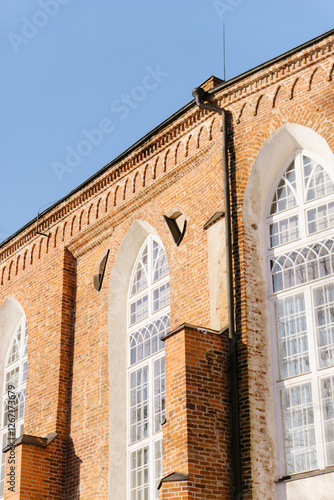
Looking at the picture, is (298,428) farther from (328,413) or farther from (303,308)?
(303,308)

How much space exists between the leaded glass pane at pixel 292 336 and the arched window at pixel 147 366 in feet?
9.42

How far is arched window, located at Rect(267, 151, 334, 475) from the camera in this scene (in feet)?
41.1

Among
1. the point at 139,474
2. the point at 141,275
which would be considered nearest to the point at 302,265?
the point at 141,275

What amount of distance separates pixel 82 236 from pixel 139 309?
2559 mm

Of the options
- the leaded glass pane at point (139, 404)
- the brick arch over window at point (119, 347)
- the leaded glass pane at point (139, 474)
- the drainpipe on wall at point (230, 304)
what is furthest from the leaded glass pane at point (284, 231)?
the leaded glass pane at point (139, 474)

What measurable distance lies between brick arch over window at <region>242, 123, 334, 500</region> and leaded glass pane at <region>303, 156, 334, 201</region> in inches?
4.4

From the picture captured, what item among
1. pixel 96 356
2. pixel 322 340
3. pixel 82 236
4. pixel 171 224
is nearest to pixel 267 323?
pixel 322 340

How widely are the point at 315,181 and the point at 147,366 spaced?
4.95m

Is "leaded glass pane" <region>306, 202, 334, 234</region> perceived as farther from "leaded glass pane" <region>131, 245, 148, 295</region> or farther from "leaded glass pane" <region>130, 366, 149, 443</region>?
"leaded glass pane" <region>130, 366, 149, 443</region>

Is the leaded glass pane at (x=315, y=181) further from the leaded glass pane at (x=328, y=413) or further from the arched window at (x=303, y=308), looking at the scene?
the leaded glass pane at (x=328, y=413)

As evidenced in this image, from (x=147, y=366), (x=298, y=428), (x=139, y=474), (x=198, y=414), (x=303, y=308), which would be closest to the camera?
(x=198, y=414)

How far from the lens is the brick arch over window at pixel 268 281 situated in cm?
1266

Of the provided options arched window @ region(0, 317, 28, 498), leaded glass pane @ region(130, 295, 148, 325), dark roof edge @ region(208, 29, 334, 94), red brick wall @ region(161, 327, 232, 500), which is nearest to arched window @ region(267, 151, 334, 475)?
red brick wall @ region(161, 327, 232, 500)

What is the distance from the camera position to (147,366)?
16.1 metres
